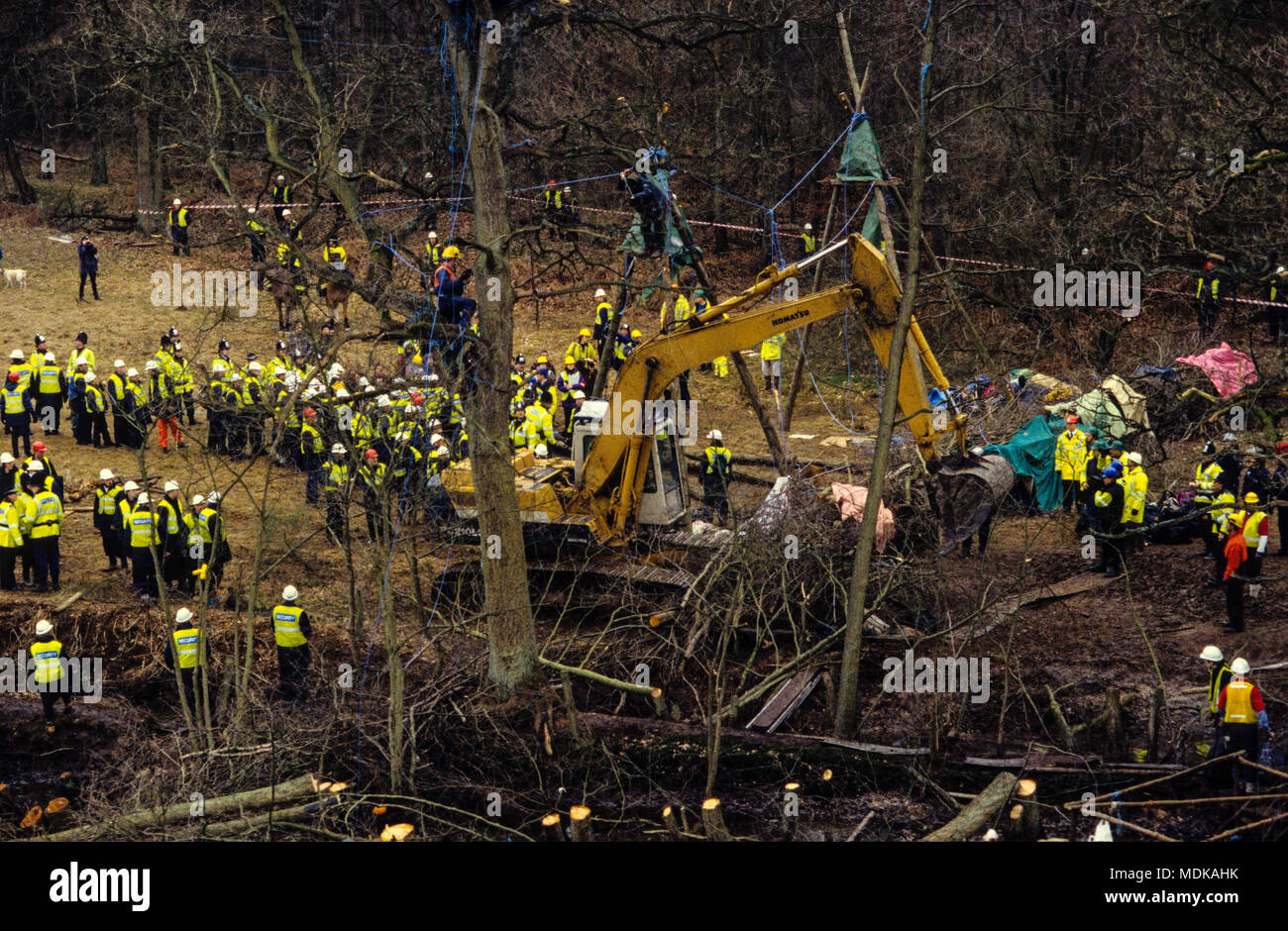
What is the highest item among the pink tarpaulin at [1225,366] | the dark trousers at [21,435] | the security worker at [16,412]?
the pink tarpaulin at [1225,366]

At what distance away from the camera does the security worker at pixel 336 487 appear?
1653 centimetres

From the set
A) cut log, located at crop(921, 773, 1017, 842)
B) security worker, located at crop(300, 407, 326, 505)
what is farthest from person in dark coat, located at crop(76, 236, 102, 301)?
cut log, located at crop(921, 773, 1017, 842)

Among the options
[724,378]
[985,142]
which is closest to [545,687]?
[724,378]

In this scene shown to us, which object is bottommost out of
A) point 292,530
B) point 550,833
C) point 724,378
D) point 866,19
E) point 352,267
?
point 550,833

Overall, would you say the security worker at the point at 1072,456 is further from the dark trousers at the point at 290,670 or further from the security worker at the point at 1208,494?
the dark trousers at the point at 290,670

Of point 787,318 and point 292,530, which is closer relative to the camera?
point 787,318

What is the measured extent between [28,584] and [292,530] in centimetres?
338

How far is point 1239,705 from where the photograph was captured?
11398 millimetres

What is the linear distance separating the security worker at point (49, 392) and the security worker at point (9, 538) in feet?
18.2

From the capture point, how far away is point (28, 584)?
18.1 metres

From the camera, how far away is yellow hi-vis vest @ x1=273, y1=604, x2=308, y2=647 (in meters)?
14.7
